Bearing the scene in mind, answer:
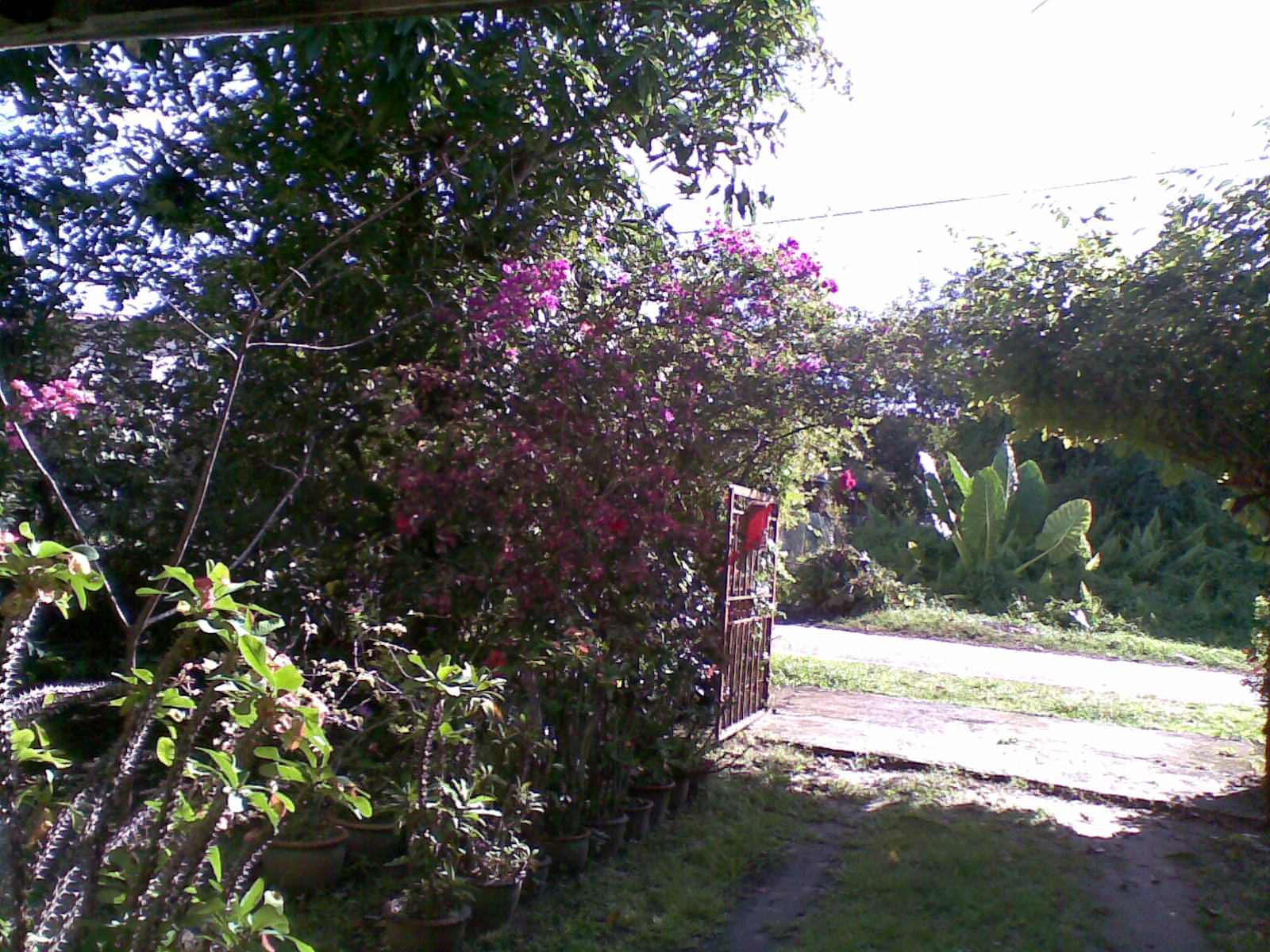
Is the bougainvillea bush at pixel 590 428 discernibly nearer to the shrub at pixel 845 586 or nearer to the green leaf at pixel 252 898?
the green leaf at pixel 252 898

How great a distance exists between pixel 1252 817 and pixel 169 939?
6.90 meters

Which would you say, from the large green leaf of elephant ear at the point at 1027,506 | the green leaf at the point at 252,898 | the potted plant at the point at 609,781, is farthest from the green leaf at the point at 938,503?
the green leaf at the point at 252,898

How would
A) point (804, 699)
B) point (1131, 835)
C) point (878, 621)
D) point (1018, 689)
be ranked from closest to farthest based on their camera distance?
point (1131, 835), point (804, 699), point (1018, 689), point (878, 621)

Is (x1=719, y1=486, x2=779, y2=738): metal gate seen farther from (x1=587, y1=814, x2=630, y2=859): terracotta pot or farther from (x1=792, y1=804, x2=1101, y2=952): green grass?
(x1=587, y1=814, x2=630, y2=859): terracotta pot

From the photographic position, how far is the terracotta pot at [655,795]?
5.96 m

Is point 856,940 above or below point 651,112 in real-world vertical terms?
below

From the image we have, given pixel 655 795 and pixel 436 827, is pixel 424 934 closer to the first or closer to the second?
pixel 436 827

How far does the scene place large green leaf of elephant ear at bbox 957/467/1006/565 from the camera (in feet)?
65.5

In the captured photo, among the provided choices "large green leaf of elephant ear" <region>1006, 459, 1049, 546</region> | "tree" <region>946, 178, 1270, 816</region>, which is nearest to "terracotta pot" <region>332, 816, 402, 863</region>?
"tree" <region>946, 178, 1270, 816</region>

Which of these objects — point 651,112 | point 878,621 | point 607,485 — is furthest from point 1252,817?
point 878,621

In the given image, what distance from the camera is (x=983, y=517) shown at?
20.5m

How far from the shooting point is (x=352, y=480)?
19.3ft

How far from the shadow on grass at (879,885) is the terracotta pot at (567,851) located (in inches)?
2.4

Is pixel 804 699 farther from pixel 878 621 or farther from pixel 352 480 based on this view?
pixel 878 621
